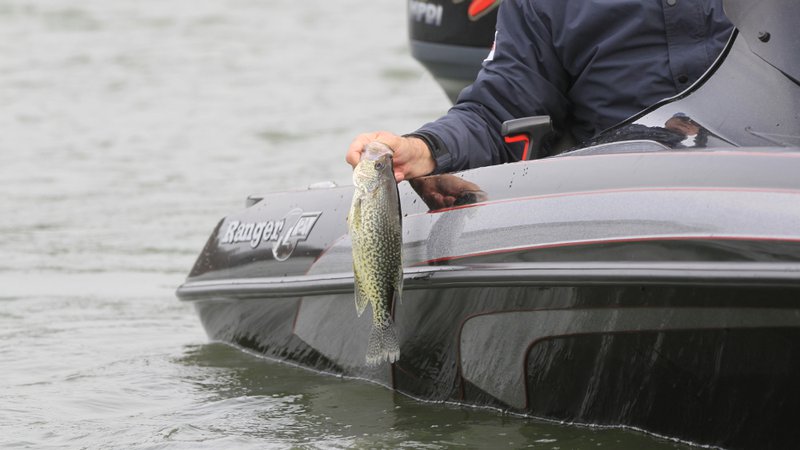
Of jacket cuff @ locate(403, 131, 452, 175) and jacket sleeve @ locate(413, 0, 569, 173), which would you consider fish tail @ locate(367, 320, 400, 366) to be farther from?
jacket sleeve @ locate(413, 0, 569, 173)

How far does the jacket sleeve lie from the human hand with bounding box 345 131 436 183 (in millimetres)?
254

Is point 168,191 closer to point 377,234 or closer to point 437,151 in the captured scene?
point 437,151

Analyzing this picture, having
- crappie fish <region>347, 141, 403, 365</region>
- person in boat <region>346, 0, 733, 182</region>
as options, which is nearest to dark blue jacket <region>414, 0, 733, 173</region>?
person in boat <region>346, 0, 733, 182</region>

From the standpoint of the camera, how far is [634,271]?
9.86ft

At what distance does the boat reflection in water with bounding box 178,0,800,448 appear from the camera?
2916 millimetres

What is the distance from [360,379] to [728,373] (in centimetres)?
143

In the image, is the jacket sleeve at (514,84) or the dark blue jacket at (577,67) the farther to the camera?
the jacket sleeve at (514,84)

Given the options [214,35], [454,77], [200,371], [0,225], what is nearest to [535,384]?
[200,371]

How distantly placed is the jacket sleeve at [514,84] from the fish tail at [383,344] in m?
0.53

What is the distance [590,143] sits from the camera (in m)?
3.49

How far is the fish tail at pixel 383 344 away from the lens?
356cm

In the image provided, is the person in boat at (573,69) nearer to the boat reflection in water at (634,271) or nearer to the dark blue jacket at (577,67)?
the dark blue jacket at (577,67)

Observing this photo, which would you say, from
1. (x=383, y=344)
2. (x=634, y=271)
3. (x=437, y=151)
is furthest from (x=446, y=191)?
(x=634, y=271)

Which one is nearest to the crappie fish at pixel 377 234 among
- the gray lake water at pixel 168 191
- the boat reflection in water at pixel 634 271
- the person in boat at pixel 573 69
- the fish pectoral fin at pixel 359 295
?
the fish pectoral fin at pixel 359 295
